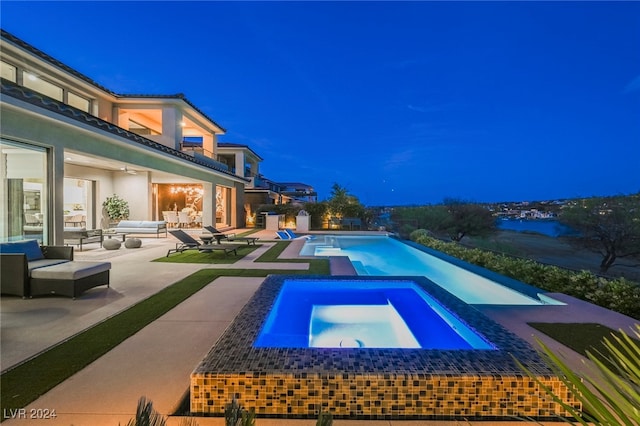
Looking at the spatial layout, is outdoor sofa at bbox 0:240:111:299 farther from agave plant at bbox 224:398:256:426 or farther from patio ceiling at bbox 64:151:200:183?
agave plant at bbox 224:398:256:426

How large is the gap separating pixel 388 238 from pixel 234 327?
1272 cm

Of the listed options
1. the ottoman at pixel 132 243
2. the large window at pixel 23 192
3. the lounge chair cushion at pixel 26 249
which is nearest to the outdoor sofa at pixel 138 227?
A: the ottoman at pixel 132 243

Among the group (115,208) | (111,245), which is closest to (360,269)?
(111,245)

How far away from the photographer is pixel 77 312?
4.29 m

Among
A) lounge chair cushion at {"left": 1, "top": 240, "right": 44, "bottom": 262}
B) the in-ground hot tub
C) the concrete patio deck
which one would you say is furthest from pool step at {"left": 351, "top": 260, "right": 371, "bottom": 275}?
lounge chair cushion at {"left": 1, "top": 240, "right": 44, "bottom": 262}

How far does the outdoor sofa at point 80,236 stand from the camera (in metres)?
9.76

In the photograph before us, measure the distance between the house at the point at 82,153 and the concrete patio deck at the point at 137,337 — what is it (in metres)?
2.47

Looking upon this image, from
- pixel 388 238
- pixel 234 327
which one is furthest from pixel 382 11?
pixel 234 327

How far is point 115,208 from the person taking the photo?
13.8 m

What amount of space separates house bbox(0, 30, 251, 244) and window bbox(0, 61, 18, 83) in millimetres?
23

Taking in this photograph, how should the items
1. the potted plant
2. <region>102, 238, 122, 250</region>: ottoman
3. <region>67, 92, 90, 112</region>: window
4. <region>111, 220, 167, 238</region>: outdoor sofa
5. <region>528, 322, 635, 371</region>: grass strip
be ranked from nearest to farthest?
1. <region>528, 322, 635, 371</region>: grass strip
2. <region>102, 238, 122, 250</region>: ottoman
3. <region>67, 92, 90, 112</region>: window
4. <region>111, 220, 167, 238</region>: outdoor sofa
5. the potted plant

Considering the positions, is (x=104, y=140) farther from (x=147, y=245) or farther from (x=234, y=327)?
(x=234, y=327)

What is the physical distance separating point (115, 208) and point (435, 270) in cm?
1395

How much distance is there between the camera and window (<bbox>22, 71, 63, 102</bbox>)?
976 cm
